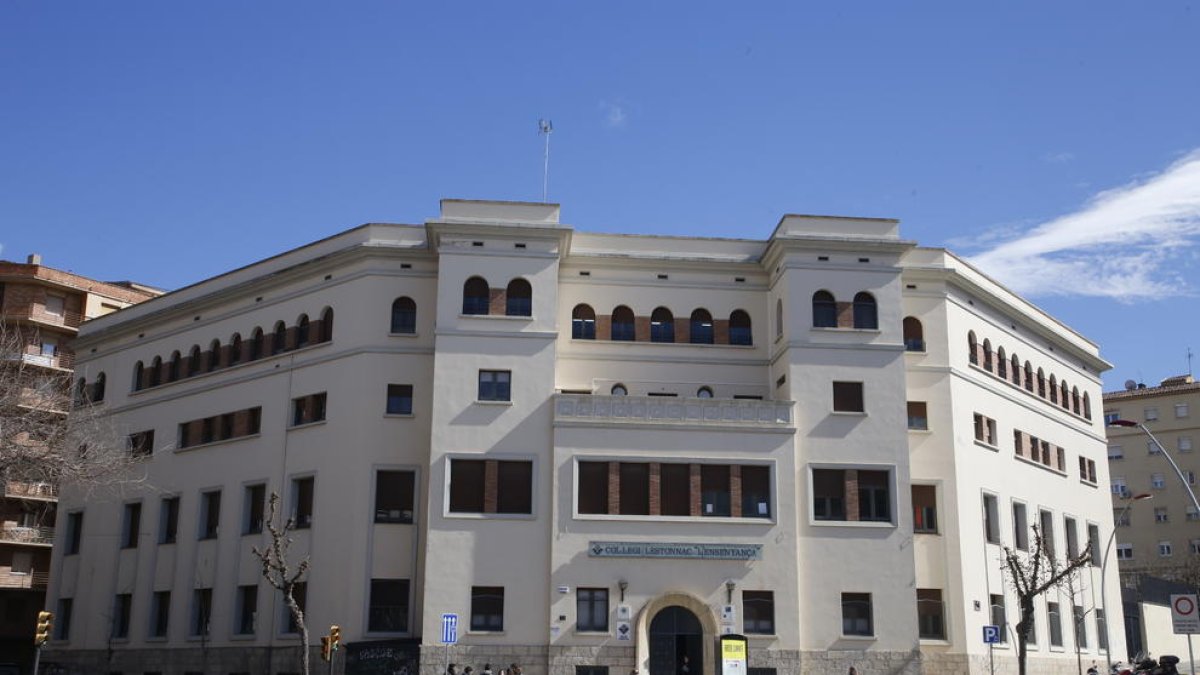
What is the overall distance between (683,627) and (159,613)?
65.7 ft

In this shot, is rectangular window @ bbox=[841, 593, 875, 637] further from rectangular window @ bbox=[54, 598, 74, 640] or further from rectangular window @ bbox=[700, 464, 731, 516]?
rectangular window @ bbox=[54, 598, 74, 640]

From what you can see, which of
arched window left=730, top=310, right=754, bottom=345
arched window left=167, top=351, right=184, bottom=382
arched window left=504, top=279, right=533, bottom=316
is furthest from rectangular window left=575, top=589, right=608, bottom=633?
arched window left=167, top=351, right=184, bottom=382

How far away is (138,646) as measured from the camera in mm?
45938

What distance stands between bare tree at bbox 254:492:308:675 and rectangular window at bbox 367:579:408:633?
2218 mm

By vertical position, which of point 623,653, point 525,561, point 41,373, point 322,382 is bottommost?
point 623,653

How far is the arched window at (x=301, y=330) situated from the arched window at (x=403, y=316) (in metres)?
3.85

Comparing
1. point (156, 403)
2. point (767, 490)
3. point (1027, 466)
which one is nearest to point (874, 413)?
point (767, 490)

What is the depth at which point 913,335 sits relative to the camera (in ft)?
148

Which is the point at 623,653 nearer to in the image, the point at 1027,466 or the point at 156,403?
the point at 1027,466

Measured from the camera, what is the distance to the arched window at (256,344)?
46344 mm

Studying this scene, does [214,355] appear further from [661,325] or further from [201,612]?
[661,325]

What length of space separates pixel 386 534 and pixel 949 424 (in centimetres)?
1955

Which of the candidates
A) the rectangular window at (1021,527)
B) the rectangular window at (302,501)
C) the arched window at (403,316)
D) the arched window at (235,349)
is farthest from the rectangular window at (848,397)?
the arched window at (235,349)

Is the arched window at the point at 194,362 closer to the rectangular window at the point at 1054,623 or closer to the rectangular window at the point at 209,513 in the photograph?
the rectangular window at the point at 209,513
